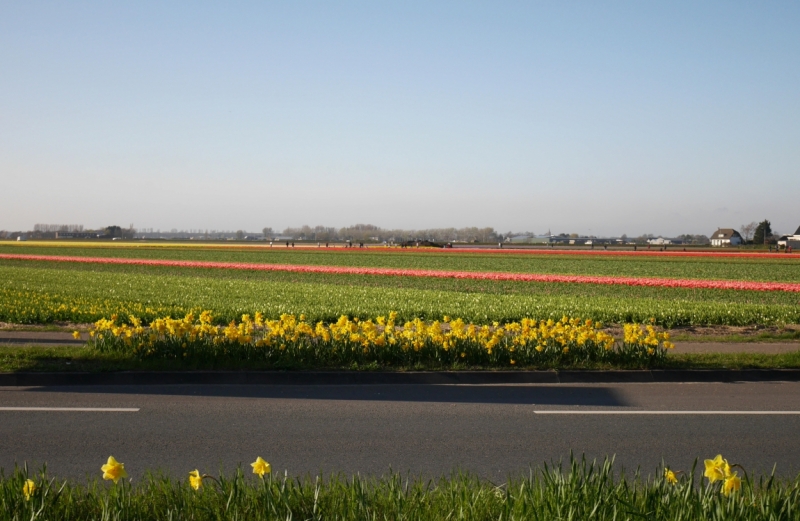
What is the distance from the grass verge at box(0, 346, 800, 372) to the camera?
11320 millimetres

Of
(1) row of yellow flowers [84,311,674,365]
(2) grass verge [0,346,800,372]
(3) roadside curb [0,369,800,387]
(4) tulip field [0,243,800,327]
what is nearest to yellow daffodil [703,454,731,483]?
(3) roadside curb [0,369,800,387]

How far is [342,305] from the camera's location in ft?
73.4

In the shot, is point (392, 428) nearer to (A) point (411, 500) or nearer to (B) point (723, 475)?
(A) point (411, 500)

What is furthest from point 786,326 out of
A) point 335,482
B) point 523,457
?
point 335,482

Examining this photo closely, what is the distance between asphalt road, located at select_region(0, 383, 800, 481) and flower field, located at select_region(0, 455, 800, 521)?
33.0 inches

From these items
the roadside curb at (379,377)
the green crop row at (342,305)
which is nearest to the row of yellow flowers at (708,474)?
the roadside curb at (379,377)

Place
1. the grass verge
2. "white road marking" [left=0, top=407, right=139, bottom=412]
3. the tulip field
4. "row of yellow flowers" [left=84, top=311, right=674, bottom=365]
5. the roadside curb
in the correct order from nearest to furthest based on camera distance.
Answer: "white road marking" [left=0, top=407, right=139, bottom=412], the roadside curb, the grass verge, "row of yellow flowers" [left=84, top=311, right=674, bottom=365], the tulip field

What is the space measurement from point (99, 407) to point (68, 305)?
43.9ft

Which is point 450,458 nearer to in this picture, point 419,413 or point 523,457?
point 523,457

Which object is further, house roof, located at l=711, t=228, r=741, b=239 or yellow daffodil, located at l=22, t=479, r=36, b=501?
house roof, located at l=711, t=228, r=741, b=239

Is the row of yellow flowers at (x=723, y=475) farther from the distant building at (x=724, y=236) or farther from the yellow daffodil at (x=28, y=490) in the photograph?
the distant building at (x=724, y=236)

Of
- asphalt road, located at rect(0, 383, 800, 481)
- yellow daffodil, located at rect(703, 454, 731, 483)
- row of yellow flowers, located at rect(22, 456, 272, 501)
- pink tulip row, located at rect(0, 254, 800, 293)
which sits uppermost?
yellow daffodil, located at rect(703, 454, 731, 483)

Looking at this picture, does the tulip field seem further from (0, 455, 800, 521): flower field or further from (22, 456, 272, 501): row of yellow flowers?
(22, 456, 272, 501): row of yellow flowers

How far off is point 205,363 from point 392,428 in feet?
14.7
